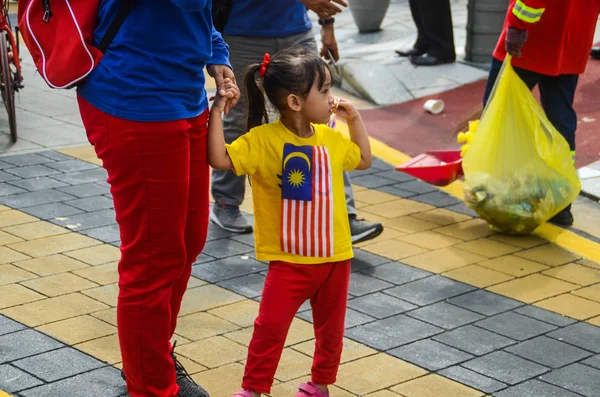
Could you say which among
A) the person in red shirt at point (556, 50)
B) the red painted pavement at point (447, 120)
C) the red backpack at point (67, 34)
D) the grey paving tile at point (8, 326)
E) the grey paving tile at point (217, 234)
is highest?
the red backpack at point (67, 34)

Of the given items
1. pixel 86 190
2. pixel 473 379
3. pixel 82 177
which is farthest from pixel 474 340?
pixel 82 177

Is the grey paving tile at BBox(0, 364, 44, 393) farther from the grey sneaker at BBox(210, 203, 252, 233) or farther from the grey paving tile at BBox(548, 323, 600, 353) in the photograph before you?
the grey paving tile at BBox(548, 323, 600, 353)

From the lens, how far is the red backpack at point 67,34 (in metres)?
3.03

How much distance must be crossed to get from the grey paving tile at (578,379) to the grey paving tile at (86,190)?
3.18 meters

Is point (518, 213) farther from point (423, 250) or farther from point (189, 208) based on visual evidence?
point (189, 208)

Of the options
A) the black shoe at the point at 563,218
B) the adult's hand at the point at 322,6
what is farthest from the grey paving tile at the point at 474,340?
the black shoe at the point at 563,218

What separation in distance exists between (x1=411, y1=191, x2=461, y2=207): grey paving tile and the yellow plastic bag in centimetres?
54

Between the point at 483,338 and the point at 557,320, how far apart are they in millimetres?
444

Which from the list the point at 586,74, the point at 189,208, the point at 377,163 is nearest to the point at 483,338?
the point at 189,208

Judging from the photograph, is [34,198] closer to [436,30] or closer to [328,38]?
[328,38]

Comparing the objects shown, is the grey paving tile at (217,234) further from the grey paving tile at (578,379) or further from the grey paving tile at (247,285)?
the grey paving tile at (578,379)

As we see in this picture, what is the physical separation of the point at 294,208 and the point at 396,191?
3.12m

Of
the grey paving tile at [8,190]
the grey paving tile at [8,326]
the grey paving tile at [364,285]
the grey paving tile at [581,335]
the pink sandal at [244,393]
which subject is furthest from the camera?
the grey paving tile at [8,190]

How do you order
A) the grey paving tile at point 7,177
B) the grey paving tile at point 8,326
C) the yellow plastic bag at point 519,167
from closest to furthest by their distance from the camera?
the grey paving tile at point 8,326, the yellow plastic bag at point 519,167, the grey paving tile at point 7,177
